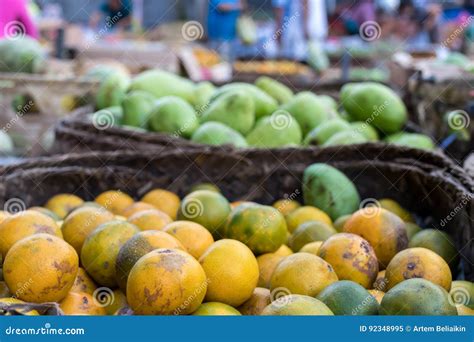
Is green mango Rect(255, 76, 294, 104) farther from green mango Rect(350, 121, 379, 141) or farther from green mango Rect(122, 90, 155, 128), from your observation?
green mango Rect(122, 90, 155, 128)

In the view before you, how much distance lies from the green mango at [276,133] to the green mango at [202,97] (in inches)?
15.3

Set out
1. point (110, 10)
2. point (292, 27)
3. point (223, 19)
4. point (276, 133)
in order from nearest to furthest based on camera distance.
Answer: point (276, 133)
point (223, 19)
point (292, 27)
point (110, 10)

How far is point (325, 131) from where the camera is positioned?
3.06m

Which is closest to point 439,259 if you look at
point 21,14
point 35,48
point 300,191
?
point 300,191

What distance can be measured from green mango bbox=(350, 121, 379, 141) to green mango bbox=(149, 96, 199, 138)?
812mm

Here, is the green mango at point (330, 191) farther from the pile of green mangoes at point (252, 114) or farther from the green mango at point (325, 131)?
the green mango at point (325, 131)

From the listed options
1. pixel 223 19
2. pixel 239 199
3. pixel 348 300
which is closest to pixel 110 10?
pixel 223 19

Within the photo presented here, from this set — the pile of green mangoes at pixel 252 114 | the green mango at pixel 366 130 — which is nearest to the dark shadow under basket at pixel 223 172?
the pile of green mangoes at pixel 252 114

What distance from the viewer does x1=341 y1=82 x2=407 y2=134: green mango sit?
3.30 m

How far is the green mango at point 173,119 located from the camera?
308 centimetres

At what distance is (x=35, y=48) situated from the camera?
17.6 ft

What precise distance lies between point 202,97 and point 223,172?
1.01 m

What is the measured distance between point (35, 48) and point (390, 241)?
4.20m

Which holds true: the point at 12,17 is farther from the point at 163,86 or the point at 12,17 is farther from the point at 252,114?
the point at 252,114
